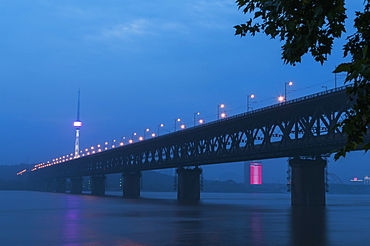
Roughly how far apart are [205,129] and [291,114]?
35.0 m

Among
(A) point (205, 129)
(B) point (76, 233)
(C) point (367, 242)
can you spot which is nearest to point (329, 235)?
(C) point (367, 242)

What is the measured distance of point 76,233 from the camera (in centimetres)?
3928

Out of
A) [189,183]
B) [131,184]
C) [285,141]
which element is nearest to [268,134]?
[285,141]

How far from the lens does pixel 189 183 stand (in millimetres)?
136250

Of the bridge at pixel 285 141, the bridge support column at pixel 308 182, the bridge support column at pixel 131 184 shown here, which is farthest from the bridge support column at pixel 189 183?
the bridge support column at pixel 308 182

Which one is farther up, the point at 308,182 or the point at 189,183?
the point at 189,183

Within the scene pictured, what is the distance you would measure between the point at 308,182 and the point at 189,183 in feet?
179

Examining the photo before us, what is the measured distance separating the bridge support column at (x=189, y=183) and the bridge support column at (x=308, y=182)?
5080 cm

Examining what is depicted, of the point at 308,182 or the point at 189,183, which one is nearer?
the point at 308,182

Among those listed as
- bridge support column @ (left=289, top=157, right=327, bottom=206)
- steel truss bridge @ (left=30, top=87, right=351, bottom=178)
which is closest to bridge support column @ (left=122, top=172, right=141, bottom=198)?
steel truss bridge @ (left=30, top=87, right=351, bottom=178)

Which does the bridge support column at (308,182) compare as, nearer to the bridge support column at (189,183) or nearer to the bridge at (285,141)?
the bridge at (285,141)

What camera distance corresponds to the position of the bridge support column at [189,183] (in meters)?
135

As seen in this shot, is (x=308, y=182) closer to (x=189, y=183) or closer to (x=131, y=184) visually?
(x=189, y=183)

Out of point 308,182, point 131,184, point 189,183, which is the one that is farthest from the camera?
point 131,184
